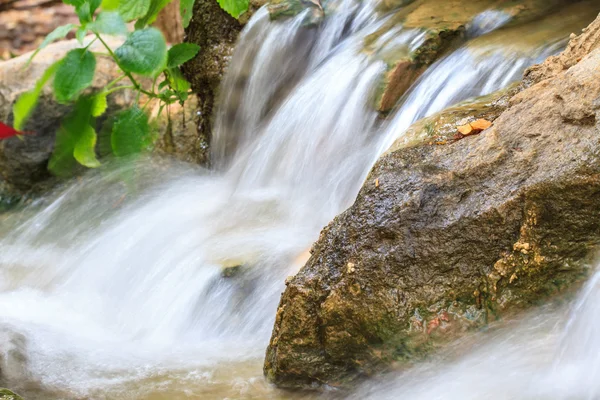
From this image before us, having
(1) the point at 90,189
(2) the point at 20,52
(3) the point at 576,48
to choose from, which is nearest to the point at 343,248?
(3) the point at 576,48

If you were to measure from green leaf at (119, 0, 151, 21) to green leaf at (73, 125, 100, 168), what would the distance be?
84 centimetres

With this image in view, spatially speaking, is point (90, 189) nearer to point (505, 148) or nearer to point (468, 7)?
point (468, 7)

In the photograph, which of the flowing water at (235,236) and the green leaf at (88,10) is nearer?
the flowing water at (235,236)

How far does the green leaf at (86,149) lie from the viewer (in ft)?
13.3

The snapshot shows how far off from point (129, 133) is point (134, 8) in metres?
0.75

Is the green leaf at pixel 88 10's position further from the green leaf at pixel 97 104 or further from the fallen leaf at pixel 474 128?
the fallen leaf at pixel 474 128

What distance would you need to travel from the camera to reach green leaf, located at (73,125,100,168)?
4.07 m

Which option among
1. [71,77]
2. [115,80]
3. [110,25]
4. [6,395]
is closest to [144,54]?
[110,25]

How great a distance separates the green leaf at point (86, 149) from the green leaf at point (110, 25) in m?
1.14

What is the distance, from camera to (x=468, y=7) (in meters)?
3.86

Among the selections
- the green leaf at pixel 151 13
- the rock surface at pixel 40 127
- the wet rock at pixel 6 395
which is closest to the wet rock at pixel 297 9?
the green leaf at pixel 151 13

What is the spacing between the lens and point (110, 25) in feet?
9.81

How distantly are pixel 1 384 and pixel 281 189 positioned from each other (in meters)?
1.65

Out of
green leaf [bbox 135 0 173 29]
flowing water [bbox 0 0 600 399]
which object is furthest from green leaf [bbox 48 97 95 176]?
green leaf [bbox 135 0 173 29]
